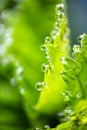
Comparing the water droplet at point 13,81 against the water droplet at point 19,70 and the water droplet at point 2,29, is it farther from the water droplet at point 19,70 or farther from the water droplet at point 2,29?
the water droplet at point 2,29

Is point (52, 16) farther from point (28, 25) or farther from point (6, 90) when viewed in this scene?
point (6, 90)

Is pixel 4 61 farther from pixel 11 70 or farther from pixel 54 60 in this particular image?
pixel 54 60

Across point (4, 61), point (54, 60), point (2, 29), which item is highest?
point (2, 29)

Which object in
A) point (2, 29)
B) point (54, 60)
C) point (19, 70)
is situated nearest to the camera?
point (54, 60)

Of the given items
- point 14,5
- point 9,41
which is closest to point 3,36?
point 9,41

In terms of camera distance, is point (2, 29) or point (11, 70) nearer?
point (11, 70)

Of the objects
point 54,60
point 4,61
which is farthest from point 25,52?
point 54,60

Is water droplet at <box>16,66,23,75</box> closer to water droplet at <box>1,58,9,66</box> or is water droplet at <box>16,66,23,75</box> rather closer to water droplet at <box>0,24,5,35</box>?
water droplet at <box>1,58,9,66</box>

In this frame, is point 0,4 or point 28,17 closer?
point 28,17

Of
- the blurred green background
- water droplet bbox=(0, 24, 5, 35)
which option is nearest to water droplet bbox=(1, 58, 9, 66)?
the blurred green background
